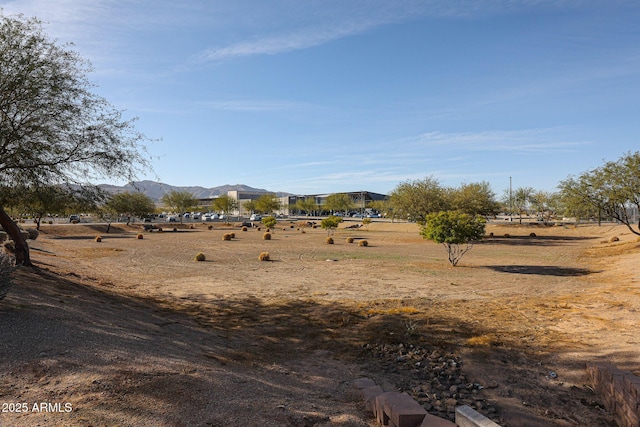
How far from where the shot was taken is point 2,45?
36.7 ft

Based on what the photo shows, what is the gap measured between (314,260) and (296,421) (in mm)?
22647

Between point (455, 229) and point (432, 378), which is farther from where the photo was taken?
point (455, 229)

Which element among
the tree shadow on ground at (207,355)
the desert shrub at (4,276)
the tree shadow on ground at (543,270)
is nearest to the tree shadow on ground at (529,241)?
the tree shadow on ground at (543,270)

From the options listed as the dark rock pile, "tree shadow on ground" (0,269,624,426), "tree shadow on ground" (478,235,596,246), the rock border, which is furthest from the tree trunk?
"tree shadow on ground" (478,235,596,246)

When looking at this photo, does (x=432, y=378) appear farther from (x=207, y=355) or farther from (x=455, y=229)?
(x=455, y=229)

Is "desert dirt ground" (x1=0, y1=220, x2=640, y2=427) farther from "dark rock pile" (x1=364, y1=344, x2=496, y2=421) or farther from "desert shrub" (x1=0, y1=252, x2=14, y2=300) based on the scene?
"desert shrub" (x1=0, y1=252, x2=14, y2=300)

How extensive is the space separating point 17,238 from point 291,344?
1177 cm

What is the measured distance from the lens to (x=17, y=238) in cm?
1443

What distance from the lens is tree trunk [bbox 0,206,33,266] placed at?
13.9 metres

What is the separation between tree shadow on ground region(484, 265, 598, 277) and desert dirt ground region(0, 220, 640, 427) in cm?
149

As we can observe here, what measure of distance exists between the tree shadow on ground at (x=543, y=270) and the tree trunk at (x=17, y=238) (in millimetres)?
22541

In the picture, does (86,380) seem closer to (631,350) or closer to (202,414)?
(202,414)

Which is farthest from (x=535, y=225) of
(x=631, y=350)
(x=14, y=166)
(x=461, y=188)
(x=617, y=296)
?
(x=14, y=166)

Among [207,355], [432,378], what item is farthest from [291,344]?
[432,378]
